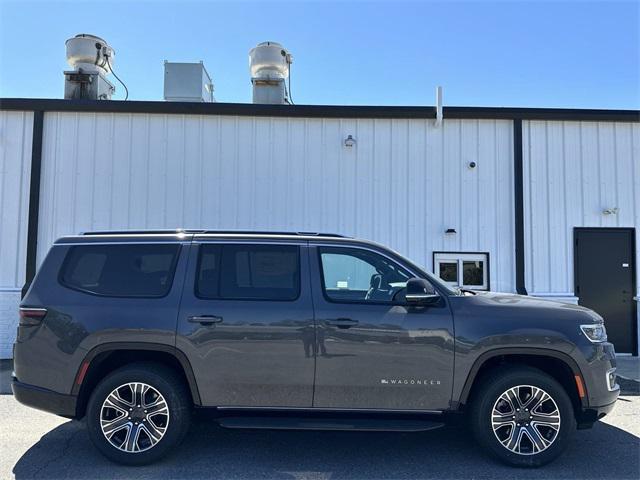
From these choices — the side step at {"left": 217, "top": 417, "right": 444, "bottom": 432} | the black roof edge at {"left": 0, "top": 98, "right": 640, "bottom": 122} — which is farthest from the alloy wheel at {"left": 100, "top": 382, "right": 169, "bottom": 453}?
the black roof edge at {"left": 0, "top": 98, "right": 640, "bottom": 122}

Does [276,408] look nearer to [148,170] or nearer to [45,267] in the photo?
[45,267]

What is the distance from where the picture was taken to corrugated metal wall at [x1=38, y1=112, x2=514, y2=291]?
29.9 ft

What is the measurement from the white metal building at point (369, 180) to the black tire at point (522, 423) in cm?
501

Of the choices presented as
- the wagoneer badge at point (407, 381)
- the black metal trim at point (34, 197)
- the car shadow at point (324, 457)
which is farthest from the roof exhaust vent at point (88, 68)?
the wagoneer badge at point (407, 381)

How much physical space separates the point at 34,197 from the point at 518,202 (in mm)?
8992

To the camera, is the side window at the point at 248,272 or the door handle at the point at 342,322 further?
the side window at the point at 248,272

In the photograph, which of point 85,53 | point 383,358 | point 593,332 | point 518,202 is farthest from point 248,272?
point 85,53

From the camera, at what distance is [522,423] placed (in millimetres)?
4172

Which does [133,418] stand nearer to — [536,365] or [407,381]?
[407,381]

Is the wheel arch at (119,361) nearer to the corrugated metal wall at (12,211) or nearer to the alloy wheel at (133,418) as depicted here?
the alloy wheel at (133,418)

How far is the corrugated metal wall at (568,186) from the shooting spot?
30.1ft

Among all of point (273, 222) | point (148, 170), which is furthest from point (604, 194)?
point (148, 170)

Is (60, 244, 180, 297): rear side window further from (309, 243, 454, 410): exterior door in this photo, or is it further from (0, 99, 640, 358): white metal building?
(0, 99, 640, 358): white metal building

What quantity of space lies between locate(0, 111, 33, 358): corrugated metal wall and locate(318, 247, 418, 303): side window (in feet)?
23.4
